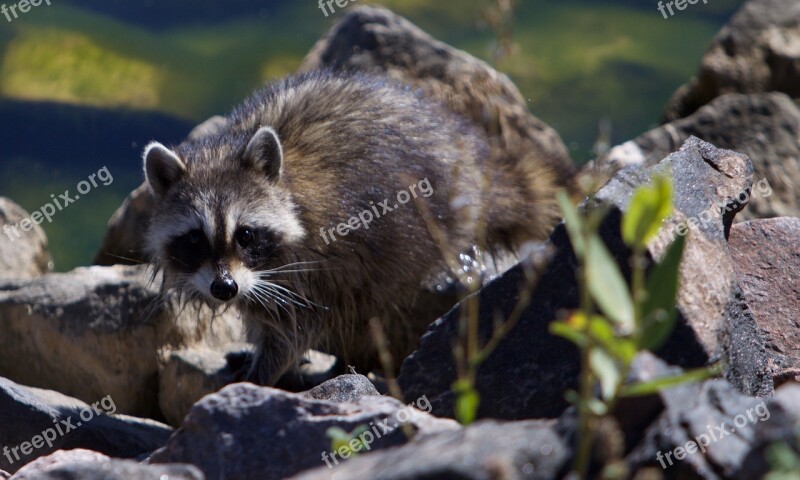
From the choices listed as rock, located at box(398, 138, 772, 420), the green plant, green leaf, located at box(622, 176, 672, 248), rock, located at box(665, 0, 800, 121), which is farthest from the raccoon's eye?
rock, located at box(665, 0, 800, 121)

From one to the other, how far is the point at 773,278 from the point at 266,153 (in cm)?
234

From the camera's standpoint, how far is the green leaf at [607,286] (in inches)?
81.0

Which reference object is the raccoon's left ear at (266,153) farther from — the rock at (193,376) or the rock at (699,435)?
the rock at (699,435)

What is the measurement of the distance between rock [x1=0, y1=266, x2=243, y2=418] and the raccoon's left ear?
0.89 m

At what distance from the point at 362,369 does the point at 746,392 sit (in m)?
→ 2.58

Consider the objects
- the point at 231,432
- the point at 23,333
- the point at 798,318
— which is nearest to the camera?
the point at 231,432

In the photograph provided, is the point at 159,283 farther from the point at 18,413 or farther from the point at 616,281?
the point at 616,281

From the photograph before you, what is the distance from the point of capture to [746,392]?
3400mm

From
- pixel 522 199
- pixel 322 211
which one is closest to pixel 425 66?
pixel 522 199

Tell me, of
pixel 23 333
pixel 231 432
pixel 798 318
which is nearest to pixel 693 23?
pixel 798 318

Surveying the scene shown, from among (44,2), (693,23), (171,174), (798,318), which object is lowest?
(798,318)

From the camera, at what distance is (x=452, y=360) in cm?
360

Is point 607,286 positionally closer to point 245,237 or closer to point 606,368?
point 606,368

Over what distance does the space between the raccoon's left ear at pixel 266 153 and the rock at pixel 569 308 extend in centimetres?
159
